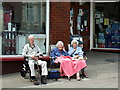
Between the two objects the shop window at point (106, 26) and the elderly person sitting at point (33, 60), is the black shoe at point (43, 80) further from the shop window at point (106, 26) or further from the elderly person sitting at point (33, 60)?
the shop window at point (106, 26)

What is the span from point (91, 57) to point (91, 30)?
2230 millimetres

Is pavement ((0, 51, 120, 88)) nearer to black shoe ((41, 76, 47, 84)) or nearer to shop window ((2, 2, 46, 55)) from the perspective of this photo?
black shoe ((41, 76, 47, 84))

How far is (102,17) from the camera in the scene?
14.0m

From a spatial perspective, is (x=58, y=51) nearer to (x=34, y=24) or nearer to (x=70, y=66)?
(x=70, y=66)

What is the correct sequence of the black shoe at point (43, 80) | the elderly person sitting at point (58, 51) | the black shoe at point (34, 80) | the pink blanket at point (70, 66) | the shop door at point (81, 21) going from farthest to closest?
1. the shop door at point (81, 21)
2. the elderly person sitting at point (58, 51)
3. the pink blanket at point (70, 66)
4. the black shoe at point (43, 80)
5. the black shoe at point (34, 80)

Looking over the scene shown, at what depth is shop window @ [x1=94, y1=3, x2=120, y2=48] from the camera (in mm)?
13805

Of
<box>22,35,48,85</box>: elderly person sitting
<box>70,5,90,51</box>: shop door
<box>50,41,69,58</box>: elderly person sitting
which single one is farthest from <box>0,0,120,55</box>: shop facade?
<box>70,5,90,51</box>: shop door

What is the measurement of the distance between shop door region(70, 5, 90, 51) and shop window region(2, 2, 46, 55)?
358cm

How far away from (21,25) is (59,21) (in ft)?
4.20

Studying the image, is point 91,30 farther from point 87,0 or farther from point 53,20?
point 53,20

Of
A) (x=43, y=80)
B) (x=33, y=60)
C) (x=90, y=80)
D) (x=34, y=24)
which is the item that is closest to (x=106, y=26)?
(x=34, y=24)

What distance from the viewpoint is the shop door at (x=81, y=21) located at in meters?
13.6

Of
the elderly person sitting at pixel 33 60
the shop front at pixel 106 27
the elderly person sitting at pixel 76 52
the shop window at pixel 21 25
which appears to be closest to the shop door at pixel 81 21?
the shop front at pixel 106 27

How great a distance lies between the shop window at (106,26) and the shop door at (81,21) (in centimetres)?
43
